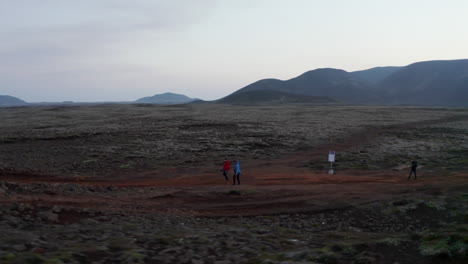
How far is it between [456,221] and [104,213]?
1139 cm

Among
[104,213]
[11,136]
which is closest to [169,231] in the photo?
[104,213]

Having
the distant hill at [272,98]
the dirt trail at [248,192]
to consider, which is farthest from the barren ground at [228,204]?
the distant hill at [272,98]

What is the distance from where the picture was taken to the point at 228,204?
15258 mm

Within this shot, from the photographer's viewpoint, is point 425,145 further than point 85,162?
Yes

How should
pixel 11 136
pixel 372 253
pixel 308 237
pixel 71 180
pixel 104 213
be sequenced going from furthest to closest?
pixel 11 136, pixel 71 180, pixel 104 213, pixel 308 237, pixel 372 253

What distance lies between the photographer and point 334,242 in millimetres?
9320

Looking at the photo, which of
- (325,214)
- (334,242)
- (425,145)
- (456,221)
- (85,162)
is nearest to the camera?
(334,242)

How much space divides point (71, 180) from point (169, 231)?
1310 centimetres

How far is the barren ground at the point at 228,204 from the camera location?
8539mm

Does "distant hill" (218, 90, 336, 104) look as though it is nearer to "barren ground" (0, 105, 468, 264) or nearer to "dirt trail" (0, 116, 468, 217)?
"barren ground" (0, 105, 468, 264)

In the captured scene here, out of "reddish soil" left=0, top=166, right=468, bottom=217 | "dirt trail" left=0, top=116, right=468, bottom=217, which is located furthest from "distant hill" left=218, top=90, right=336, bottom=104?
"reddish soil" left=0, top=166, right=468, bottom=217

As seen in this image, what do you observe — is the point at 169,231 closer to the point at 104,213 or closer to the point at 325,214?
the point at 104,213

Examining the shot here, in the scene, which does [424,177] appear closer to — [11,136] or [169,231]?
[169,231]

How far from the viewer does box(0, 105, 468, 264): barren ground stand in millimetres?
8539
